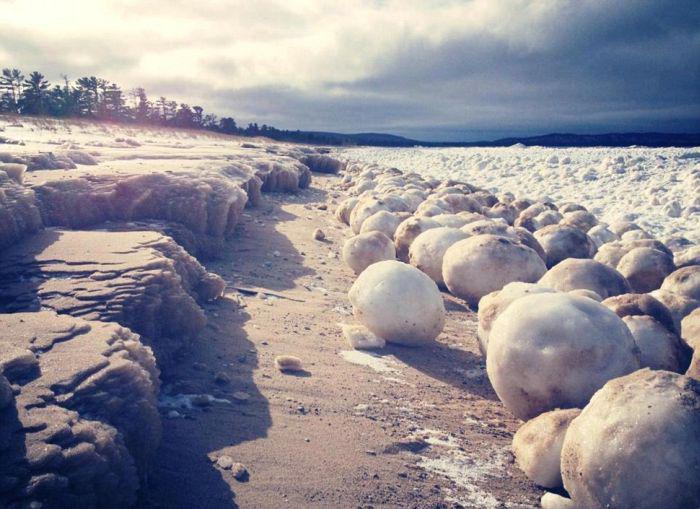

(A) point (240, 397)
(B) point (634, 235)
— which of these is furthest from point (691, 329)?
(B) point (634, 235)

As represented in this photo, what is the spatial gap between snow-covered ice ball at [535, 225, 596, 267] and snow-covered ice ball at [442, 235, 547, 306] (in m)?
1.38

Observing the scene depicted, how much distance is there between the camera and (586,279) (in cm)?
459

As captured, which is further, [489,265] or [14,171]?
[489,265]

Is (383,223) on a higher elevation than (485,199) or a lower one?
lower

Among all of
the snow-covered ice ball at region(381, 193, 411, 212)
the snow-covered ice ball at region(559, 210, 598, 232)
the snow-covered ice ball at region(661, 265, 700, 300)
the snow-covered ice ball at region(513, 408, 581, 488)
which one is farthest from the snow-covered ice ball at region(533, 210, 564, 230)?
the snow-covered ice ball at region(513, 408, 581, 488)

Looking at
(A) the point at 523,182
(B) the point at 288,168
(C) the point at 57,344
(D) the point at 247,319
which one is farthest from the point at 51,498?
(A) the point at 523,182

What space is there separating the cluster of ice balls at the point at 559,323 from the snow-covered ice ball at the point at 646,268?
0.01 meters

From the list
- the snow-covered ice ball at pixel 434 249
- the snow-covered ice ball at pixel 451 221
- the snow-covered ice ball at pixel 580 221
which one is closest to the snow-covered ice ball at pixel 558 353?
the snow-covered ice ball at pixel 434 249

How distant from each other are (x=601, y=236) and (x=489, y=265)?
137 inches

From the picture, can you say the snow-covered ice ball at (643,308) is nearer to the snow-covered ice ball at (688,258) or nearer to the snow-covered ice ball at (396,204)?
the snow-covered ice ball at (688,258)

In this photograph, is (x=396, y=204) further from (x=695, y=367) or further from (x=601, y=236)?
(x=695, y=367)

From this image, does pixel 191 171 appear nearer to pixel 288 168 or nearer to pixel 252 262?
pixel 252 262

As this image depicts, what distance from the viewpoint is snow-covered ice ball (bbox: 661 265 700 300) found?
4.63 metres

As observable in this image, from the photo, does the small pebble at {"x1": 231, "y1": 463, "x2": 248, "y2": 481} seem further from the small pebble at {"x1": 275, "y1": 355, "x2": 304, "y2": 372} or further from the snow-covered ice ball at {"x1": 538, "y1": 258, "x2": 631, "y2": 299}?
the snow-covered ice ball at {"x1": 538, "y1": 258, "x2": 631, "y2": 299}
